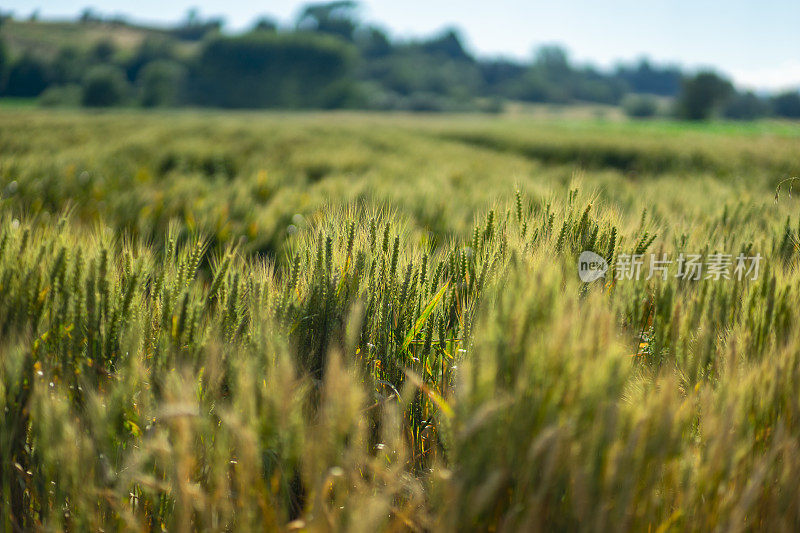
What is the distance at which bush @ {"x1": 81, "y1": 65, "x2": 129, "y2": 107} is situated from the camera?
47438 mm

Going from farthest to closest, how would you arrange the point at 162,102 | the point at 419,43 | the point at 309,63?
the point at 419,43 < the point at 309,63 < the point at 162,102

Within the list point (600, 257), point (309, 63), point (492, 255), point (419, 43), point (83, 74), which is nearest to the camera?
point (492, 255)

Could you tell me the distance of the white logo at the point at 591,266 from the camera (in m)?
1.10

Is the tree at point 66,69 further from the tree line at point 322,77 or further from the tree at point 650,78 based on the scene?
the tree at point 650,78

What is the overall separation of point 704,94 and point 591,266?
202 feet

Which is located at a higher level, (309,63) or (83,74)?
(309,63)

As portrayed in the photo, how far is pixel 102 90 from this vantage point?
47.8 metres

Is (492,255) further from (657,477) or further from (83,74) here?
(83,74)

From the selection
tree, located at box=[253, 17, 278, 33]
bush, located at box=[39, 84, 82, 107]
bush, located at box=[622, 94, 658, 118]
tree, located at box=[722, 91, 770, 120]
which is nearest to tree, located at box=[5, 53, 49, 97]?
bush, located at box=[39, 84, 82, 107]

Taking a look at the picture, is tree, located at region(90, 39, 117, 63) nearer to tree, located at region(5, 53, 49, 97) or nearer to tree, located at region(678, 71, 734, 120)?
tree, located at region(5, 53, 49, 97)

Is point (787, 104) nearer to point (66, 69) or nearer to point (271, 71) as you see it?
point (271, 71)

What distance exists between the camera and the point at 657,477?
62 cm

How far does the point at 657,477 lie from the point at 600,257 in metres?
0.64

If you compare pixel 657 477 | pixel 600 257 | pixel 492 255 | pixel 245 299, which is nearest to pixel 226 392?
pixel 245 299
